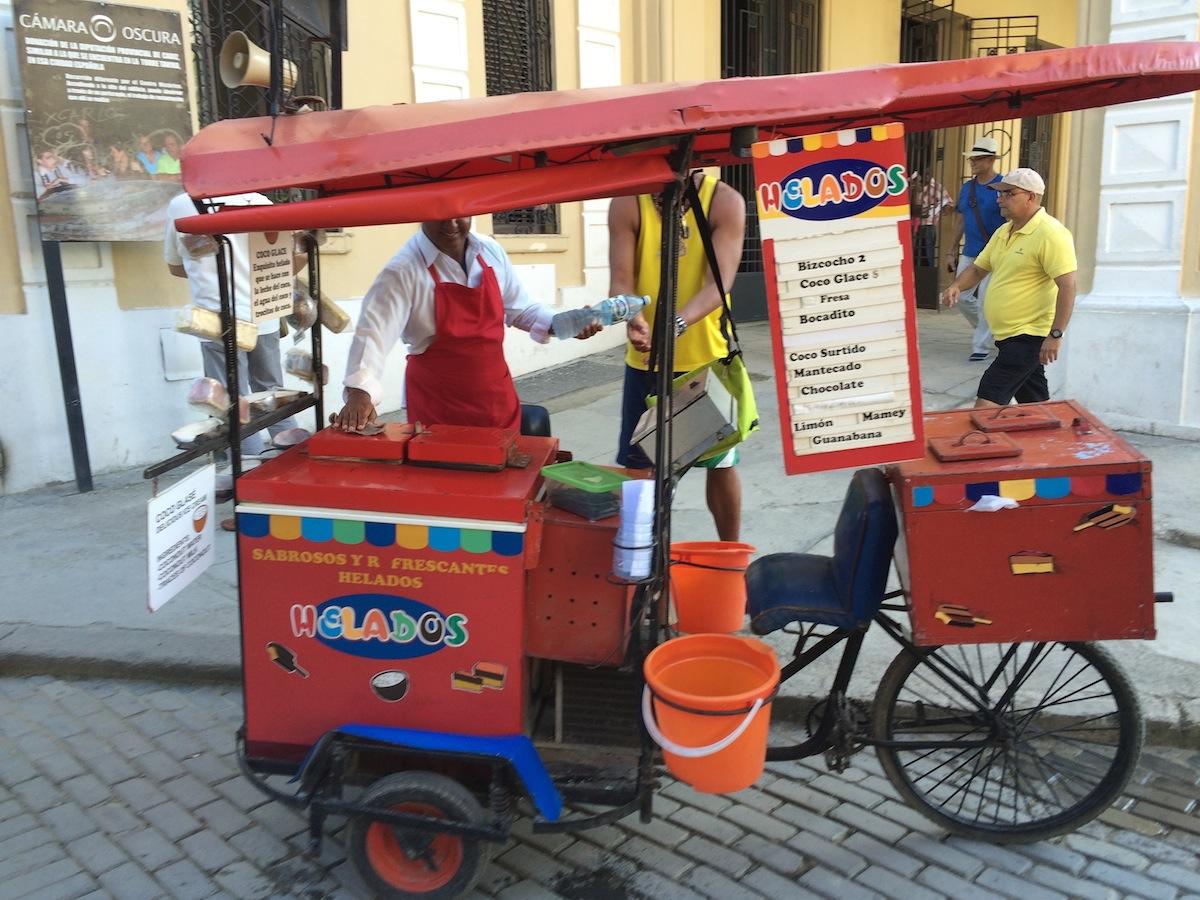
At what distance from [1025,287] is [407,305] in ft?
11.7

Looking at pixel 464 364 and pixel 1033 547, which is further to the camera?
pixel 464 364

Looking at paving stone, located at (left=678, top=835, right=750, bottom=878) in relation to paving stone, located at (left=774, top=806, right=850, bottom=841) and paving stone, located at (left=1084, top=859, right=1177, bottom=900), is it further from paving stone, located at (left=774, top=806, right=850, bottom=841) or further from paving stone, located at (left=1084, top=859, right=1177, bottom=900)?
paving stone, located at (left=1084, top=859, right=1177, bottom=900)

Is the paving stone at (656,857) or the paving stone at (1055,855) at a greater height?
the paving stone at (656,857)

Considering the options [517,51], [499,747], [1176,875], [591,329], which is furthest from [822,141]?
[517,51]

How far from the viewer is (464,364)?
3355 millimetres

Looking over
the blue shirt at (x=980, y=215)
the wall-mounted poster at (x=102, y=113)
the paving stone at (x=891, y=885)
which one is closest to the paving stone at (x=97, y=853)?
the paving stone at (x=891, y=885)

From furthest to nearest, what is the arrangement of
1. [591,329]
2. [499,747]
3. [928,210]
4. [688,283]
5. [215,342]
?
[928,210], [215,342], [688,283], [591,329], [499,747]

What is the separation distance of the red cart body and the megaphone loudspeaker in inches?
38.4

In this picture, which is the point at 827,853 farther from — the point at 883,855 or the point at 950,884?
the point at 950,884

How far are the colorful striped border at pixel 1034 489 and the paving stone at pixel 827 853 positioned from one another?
3.34 ft

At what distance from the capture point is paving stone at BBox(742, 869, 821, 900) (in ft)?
8.54

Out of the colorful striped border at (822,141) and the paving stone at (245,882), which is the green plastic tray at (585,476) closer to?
the colorful striped border at (822,141)

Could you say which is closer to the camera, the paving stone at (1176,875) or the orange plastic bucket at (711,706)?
the orange plastic bucket at (711,706)

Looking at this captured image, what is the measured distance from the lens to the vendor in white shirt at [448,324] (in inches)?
124
